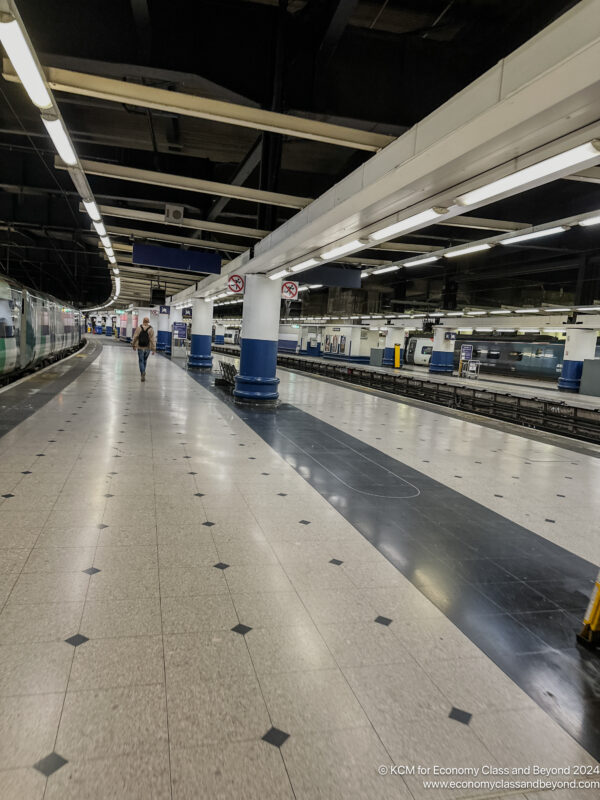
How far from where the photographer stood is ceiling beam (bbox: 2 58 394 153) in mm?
4590

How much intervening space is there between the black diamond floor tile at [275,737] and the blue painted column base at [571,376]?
2672 cm

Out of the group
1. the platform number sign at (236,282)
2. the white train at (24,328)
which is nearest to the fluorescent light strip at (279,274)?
the platform number sign at (236,282)

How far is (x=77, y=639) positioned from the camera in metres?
2.84

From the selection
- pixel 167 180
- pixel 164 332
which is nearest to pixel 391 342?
pixel 164 332

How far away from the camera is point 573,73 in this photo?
8.79 ft

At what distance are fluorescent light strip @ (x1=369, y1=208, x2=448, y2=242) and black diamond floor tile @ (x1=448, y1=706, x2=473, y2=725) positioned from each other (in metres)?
4.47

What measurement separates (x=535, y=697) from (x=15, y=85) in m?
8.00

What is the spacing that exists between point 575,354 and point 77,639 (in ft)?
89.2

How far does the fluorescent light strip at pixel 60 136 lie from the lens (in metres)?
4.41

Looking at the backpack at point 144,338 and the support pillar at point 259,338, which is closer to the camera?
the support pillar at point 259,338

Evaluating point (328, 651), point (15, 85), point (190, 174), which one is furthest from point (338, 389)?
point (328, 651)

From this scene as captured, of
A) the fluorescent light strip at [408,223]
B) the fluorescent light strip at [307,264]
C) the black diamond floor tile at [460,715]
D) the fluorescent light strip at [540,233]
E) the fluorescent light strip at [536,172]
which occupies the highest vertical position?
the fluorescent light strip at [540,233]

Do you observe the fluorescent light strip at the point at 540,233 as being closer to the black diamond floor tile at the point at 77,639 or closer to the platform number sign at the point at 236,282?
the platform number sign at the point at 236,282

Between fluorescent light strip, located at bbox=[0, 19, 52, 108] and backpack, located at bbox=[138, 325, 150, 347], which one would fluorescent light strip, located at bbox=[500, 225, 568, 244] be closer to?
fluorescent light strip, located at bbox=[0, 19, 52, 108]
